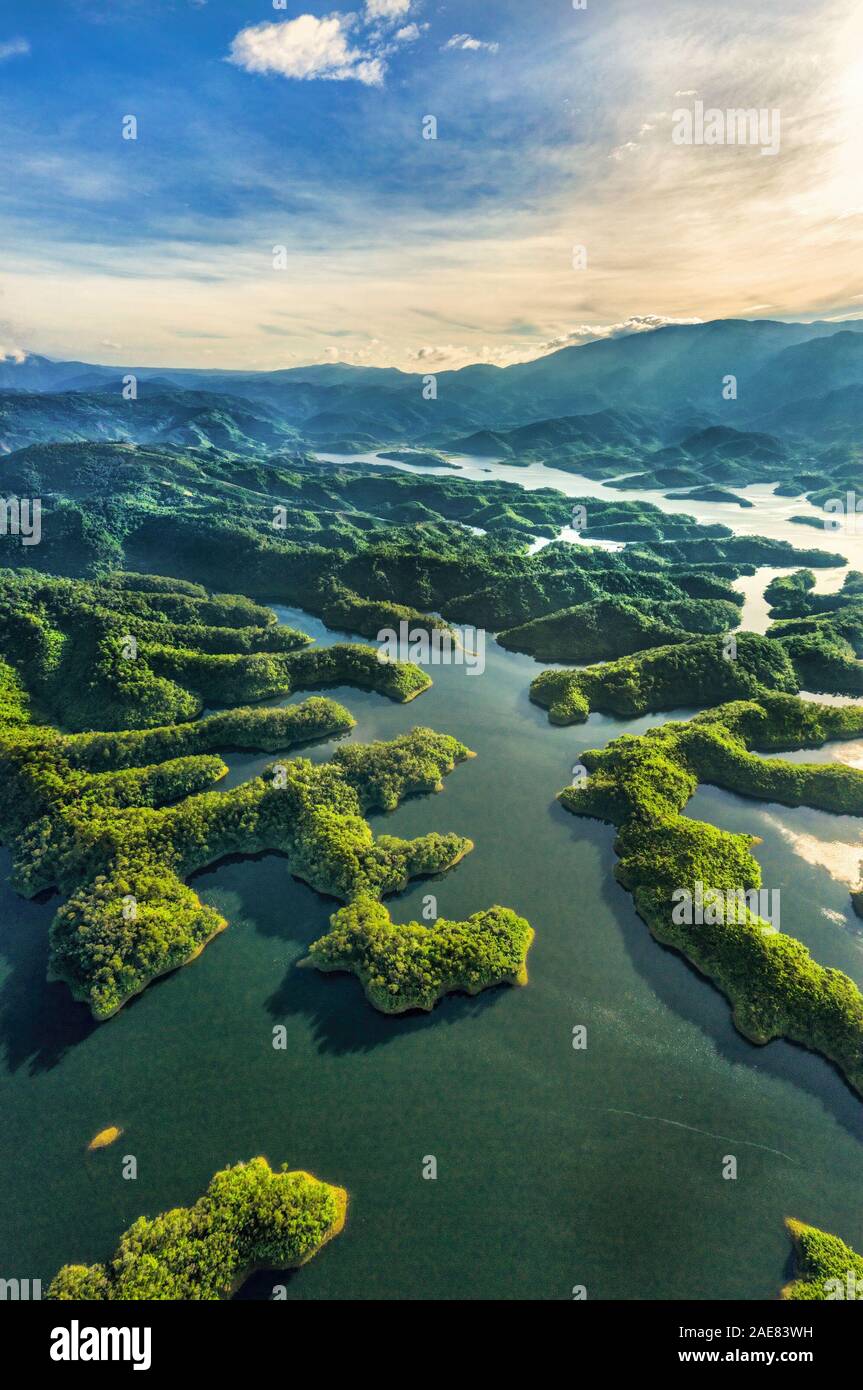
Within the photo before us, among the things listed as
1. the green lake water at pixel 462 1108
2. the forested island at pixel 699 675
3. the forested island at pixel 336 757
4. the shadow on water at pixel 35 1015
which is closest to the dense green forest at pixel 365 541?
the forested island at pixel 336 757

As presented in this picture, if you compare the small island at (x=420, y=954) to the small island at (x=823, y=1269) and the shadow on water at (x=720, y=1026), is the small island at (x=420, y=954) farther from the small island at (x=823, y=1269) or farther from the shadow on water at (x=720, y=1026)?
the small island at (x=823, y=1269)

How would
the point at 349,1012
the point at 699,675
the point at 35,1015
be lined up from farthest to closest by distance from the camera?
the point at 699,675 → the point at 349,1012 → the point at 35,1015

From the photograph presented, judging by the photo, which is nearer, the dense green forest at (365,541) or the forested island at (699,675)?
the forested island at (699,675)

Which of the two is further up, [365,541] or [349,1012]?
[365,541]

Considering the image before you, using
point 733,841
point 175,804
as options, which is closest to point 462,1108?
point 733,841

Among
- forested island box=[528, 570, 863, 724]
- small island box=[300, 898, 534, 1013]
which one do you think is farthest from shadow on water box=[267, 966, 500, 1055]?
forested island box=[528, 570, 863, 724]

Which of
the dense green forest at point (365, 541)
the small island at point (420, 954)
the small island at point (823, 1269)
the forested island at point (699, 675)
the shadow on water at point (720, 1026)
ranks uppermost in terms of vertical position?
the dense green forest at point (365, 541)

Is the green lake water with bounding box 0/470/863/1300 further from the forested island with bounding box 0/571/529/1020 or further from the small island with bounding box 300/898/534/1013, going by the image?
the forested island with bounding box 0/571/529/1020

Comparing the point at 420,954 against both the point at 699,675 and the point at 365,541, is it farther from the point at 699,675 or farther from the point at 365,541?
the point at 365,541
